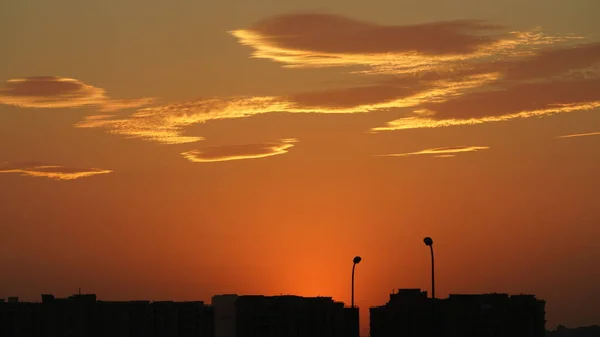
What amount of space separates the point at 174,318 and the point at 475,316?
38794mm

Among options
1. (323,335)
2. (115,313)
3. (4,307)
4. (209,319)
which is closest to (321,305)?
(323,335)

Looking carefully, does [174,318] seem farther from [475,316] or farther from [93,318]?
[475,316]

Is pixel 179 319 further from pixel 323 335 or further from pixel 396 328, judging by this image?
pixel 396 328

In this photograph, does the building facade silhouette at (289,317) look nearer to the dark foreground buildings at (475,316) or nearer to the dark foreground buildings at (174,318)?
the dark foreground buildings at (174,318)

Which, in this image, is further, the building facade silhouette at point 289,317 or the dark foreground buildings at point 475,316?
the dark foreground buildings at point 475,316

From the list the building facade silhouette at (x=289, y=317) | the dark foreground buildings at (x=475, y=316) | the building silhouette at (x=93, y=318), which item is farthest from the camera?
the dark foreground buildings at (x=475, y=316)

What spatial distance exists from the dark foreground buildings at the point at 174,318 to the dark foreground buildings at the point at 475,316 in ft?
31.5

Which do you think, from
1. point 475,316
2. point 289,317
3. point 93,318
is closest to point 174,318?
point 93,318

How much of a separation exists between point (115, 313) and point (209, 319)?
43.2 feet

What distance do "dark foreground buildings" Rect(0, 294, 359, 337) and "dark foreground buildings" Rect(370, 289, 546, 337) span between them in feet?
31.5

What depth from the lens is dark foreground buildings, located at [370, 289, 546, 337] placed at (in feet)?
538

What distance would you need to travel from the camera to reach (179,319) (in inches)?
6324

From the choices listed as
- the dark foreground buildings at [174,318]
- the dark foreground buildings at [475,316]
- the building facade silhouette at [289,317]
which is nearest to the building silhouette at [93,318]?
the dark foreground buildings at [174,318]

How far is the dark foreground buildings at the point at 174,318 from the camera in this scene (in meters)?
154
